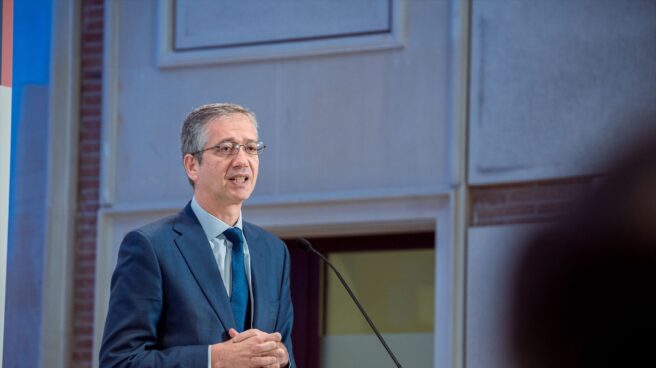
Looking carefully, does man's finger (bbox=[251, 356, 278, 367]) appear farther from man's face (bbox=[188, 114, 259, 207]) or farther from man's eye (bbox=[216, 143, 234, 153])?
man's eye (bbox=[216, 143, 234, 153])

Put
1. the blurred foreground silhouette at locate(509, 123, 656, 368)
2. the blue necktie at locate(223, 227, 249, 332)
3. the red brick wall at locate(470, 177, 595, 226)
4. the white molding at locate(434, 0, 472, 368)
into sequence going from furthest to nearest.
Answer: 1. the white molding at locate(434, 0, 472, 368)
2. the red brick wall at locate(470, 177, 595, 226)
3. the blue necktie at locate(223, 227, 249, 332)
4. the blurred foreground silhouette at locate(509, 123, 656, 368)

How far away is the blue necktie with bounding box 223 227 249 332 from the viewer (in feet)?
9.56

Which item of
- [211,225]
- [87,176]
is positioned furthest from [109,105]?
[211,225]

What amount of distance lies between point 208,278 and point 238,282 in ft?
0.27

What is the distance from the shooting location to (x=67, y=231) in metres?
7.20

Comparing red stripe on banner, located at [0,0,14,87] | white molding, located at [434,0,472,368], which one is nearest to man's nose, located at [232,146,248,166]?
red stripe on banner, located at [0,0,14,87]

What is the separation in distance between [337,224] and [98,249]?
135cm

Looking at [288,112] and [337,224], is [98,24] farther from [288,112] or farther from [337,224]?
[337,224]

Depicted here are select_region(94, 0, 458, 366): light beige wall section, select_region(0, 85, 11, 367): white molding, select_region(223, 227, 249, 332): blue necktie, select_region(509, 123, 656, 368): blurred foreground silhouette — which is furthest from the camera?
select_region(94, 0, 458, 366): light beige wall section

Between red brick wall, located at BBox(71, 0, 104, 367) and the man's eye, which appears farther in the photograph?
red brick wall, located at BBox(71, 0, 104, 367)

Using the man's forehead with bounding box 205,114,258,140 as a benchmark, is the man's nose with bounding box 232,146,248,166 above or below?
below

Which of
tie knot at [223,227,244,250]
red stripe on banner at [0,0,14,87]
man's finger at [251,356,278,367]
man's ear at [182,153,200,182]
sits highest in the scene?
red stripe on banner at [0,0,14,87]

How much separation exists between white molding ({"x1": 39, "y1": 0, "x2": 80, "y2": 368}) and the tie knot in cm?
437

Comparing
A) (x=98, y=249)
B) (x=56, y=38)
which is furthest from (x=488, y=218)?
(x=56, y=38)
